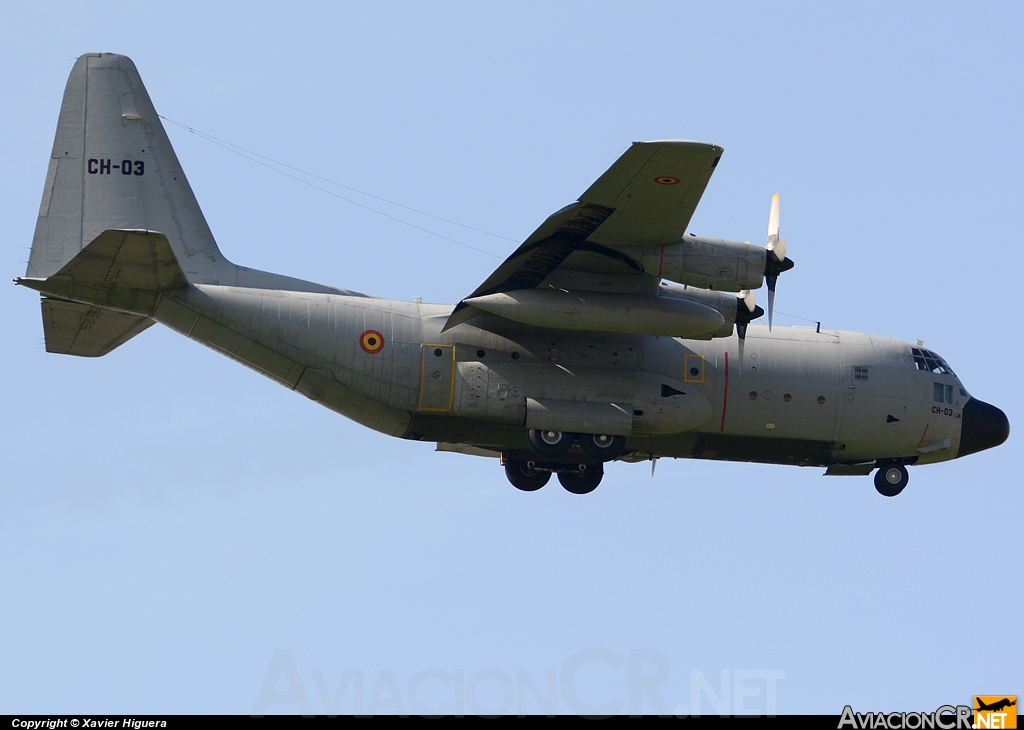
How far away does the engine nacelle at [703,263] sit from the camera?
22.7m

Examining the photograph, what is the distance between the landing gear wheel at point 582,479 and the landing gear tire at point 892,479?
5180 millimetres

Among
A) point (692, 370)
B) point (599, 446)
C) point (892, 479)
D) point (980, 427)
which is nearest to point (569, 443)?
point (599, 446)

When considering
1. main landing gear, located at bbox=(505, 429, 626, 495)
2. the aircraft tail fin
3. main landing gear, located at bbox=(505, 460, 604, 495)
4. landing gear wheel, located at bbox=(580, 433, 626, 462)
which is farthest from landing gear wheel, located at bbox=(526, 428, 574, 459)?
the aircraft tail fin

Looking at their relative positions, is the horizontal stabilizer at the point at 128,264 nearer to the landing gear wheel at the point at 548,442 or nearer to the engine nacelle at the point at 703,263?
the landing gear wheel at the point at 548,442

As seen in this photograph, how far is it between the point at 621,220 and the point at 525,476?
5.75 metres

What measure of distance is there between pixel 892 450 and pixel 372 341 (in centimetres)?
970

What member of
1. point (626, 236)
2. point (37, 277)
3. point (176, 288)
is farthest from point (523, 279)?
point (37, 277)

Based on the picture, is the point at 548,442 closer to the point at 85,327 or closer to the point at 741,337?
the point at 741,337

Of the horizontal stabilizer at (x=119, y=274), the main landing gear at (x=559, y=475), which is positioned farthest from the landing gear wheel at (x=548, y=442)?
the horizontal stabilizer at (x=119, y=274)

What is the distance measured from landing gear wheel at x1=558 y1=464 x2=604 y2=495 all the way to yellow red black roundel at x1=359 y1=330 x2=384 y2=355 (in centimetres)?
442

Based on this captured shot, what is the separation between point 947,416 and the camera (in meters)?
26.4

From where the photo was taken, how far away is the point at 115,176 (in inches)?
941

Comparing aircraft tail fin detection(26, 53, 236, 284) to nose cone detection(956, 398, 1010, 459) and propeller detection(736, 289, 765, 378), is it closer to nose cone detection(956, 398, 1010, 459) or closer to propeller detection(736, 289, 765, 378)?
propeller detection(736, 289, 765, 378)

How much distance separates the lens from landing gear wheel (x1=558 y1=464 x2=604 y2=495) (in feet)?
84.7
